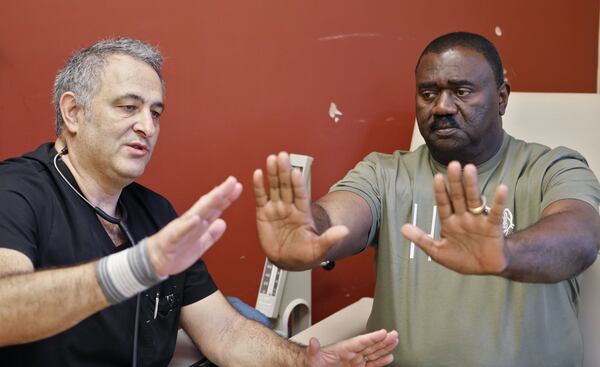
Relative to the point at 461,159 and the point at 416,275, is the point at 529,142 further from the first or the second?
the point at 416,275

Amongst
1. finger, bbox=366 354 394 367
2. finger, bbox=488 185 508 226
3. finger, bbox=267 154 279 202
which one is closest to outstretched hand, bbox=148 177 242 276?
finger, bbox=267 154 279 202

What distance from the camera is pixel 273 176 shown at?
1.19m

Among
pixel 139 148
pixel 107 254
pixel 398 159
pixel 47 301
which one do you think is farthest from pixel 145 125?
pixel 398 159

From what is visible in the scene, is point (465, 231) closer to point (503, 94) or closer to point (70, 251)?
point (503, 94)

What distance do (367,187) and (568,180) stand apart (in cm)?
43

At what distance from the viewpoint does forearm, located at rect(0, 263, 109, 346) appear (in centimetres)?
108

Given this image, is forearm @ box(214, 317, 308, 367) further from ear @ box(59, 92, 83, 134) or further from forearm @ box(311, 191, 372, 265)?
ear @ box(59, 92, 83, 134)

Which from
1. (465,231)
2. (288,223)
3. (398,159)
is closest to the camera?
(465,231)

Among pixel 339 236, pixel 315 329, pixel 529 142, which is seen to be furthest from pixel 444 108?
pixel 315 329

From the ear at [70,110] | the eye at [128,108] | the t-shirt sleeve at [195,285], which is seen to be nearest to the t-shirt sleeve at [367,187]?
the t-shirt sleeve at [195,285]

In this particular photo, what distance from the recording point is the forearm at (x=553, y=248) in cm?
112

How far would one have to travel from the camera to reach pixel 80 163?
1475 mm

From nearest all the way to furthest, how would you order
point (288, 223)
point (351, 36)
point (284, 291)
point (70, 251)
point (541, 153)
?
point (288, 223), point (70, 251), point (541, 153), point (284, 291), point (351, 36)

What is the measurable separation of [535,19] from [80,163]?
141 centimetres
